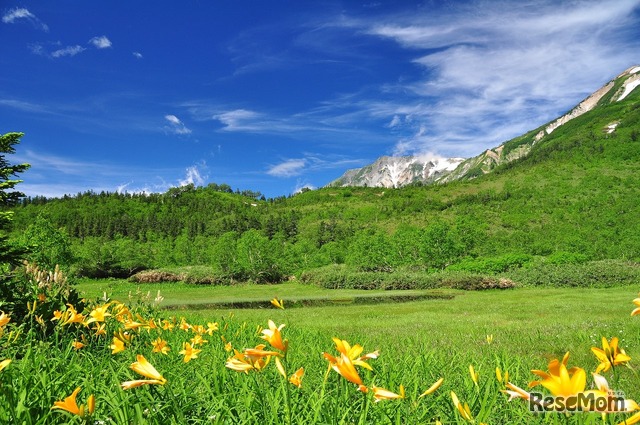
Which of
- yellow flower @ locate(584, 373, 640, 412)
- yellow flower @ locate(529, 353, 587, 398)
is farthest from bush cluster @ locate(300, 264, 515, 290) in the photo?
yellow flower @ locate(529, 353, 587, 398)

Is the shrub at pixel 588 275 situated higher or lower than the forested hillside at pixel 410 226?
lower

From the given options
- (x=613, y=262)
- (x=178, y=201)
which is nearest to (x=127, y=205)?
(x=178, y=201)

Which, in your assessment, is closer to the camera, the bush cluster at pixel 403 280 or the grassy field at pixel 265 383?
the grassy field at pixel 265 383

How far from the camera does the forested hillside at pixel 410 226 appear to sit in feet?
154

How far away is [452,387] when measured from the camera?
11.9 ft

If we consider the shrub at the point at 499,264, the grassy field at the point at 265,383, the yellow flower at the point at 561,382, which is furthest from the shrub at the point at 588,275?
the yellow flower at the point at 561,382

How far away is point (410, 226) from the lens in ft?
269

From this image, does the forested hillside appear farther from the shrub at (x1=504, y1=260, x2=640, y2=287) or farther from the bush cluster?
the shrub at (x1=504, y1=260, x2=640, y2=287)

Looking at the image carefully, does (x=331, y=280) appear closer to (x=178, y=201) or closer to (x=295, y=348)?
(x=295, y=348)

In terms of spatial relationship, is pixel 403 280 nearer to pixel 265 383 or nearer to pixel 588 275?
pixel 588 275

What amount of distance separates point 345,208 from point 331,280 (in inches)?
3840

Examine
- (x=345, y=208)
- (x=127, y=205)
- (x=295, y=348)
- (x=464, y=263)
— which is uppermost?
(x=127, y=205)

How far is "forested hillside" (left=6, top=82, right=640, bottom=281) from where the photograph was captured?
4697 centimetres

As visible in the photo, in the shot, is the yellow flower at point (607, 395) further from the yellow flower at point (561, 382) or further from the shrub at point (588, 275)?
the shrub at point (588, 275)
